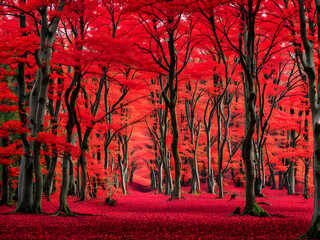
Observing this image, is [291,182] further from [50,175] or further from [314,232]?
[314,232]

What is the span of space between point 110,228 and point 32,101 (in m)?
6.02

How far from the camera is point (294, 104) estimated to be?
22.2 metres

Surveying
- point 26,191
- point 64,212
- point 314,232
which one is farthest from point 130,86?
point 314,232

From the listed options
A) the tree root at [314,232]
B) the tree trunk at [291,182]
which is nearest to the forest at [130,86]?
the tree root at [314,232]

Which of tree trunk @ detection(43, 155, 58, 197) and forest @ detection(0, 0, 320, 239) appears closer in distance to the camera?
forest @ detection(0, 0, 320, 239)

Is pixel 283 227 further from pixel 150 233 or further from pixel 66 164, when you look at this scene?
pixel 66 164

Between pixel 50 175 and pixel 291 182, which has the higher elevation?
pixel 50 175

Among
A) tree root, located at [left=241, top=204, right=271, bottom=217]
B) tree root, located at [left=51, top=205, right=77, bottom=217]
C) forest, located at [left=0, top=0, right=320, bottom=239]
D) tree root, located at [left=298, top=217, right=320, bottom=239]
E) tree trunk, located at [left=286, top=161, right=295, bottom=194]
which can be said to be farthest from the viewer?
tree trunk, located at [left=286, top=161, right=295, bottom=194]

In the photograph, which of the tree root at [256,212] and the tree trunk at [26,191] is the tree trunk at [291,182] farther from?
the tree trunk at [26,191]

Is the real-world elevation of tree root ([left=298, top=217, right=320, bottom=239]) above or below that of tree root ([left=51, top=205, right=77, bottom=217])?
above

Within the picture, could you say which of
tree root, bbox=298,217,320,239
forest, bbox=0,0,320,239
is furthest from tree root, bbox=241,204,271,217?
tree root, bbox=298,217,320,239

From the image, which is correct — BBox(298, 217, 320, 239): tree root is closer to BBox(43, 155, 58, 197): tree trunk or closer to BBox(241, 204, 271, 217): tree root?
BBox(241, 204, 271, 217): tree root

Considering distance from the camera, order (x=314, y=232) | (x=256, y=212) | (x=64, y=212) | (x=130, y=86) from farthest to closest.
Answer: (x=130, y=86)
(x=64, y=212)
(x=256, y=212)
(x=314, y=232)

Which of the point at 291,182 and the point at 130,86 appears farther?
the point at 291,182
